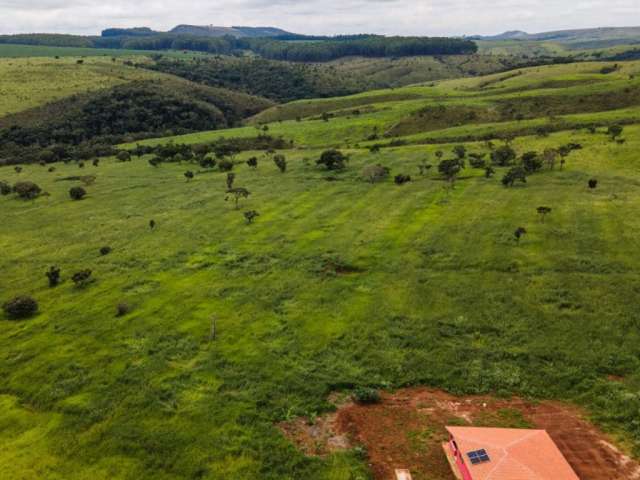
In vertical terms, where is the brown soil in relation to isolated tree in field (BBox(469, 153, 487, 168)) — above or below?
below

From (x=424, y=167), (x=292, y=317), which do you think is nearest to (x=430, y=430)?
(x=292, y=317)

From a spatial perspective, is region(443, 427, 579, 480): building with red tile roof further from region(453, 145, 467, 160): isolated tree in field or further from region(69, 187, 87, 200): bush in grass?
region(69, 187, 87, 200): bush in grass

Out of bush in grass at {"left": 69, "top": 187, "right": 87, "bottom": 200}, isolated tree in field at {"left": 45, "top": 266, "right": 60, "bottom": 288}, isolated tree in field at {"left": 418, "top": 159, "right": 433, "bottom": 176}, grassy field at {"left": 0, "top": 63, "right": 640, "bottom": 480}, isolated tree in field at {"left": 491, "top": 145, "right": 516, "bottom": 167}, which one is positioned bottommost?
bush in grass at {"left": 69, "top": 187, "right": 87, "bottom": 200}

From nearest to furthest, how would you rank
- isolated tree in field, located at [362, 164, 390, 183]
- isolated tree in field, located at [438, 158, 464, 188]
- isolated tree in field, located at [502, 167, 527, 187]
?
isolated tree in field, located at [502, 167, 527, 187] → isolated tree in field, located at [438, 158, 464, 188] → isolated tree in field, located at [362, 164, 390, 183]

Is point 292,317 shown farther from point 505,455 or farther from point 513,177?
point 513,177

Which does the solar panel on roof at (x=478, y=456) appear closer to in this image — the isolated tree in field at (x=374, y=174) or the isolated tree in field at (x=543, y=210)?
the isolated tree in field at (x=543, y=210)

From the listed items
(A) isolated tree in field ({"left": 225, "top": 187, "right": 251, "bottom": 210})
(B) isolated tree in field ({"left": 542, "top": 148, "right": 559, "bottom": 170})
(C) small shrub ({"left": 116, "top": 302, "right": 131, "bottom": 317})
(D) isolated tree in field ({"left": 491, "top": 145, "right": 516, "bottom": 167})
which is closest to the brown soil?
(C) small shrub ({"left": 116, "top": 302, "right": 131, "bottom": 317})

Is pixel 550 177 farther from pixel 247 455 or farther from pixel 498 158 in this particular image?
pixel 247 455
